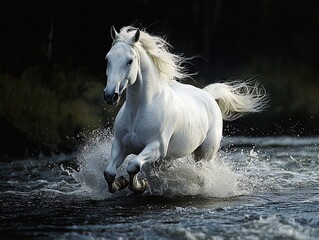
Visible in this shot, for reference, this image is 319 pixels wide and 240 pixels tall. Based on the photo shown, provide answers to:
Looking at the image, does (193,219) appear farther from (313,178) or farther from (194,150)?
(313,178)

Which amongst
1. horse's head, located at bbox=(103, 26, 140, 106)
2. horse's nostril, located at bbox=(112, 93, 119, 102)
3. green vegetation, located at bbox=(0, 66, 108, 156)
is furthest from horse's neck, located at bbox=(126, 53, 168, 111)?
green vegetation, located at bbox=(0, 66, 108, 156)

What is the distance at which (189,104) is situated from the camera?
29.3 ft

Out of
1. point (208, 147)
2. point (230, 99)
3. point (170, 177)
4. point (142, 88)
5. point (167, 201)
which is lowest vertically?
point (167, 201)

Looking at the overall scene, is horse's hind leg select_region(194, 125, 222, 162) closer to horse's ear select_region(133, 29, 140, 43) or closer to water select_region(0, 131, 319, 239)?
water select_region(0, 131, 319, 239)

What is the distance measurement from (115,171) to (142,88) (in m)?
0.82

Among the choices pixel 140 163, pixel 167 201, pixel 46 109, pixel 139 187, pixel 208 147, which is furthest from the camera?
pixel 46 109

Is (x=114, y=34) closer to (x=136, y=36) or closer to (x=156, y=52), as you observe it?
(x=136, y=36)

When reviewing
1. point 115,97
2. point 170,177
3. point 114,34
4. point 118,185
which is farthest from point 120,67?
point 170,177

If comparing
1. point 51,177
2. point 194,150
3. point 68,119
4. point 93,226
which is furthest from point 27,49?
point 93,226

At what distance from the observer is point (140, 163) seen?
7.79 meters

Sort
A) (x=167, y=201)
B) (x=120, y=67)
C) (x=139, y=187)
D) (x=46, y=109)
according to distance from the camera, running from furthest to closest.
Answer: (x=46, y=109)
(x=167, y=201)
(x=139, y=187)
(x=120, y=67)

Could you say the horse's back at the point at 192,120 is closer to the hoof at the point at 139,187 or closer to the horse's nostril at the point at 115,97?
the hoof at the point at 139,187

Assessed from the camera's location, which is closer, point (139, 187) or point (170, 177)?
point (139, 187)

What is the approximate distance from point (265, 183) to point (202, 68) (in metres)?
14.2
